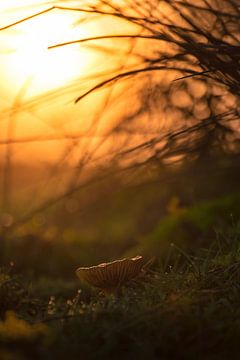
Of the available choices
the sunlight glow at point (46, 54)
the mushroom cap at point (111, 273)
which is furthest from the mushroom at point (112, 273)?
the sunlight glow at point (46, 54)

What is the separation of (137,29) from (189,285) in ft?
2.42

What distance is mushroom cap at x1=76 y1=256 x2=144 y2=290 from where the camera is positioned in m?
1.50

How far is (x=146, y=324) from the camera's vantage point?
1.18 m

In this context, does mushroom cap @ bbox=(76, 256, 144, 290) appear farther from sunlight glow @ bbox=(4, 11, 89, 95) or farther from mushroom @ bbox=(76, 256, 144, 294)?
sunlight glow @ bbox=(4, 11, 89, 95)

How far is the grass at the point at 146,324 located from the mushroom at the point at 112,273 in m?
0.06

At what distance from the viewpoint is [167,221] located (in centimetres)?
343

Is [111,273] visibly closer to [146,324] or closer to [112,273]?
[112,273]

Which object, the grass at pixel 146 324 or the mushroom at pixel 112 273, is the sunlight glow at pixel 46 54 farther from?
the grass at pixel 146 324

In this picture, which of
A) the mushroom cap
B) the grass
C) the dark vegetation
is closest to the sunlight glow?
the dark vegetation

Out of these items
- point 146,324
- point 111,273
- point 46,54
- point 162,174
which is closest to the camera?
point 146,324

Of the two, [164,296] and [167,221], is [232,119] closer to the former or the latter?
[164,296]

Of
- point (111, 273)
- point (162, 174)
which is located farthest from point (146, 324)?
point (162, 174)

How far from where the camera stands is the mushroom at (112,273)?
1505 mm

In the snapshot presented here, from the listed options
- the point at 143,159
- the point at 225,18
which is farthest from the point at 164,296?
the point at 225,18
